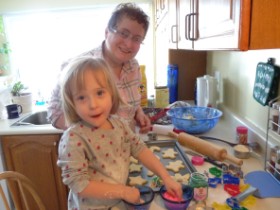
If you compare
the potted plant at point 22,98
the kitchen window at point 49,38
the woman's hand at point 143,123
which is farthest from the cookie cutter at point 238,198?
the kitchen window at point 49,38

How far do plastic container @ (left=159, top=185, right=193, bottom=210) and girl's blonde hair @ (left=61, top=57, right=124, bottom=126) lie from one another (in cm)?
35

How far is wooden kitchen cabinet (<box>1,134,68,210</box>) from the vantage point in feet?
5.74

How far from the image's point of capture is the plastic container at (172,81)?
2.03 metres

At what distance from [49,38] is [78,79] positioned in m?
2.16

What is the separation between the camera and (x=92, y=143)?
2.35 ft

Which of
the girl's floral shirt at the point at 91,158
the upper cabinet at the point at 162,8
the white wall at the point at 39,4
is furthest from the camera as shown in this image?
the white wall at the point at 39,4

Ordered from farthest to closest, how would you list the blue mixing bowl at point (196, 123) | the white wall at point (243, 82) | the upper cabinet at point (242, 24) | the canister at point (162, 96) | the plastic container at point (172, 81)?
the plastic container at point (172, 81)
the canister at point (162, 96)
the blue mixing bowl at point (196, 123)
the white wall at point (243, 82)
the upper cabinet at point (242, 24)

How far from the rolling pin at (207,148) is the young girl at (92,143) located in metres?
0.31

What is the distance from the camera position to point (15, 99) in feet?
6.95

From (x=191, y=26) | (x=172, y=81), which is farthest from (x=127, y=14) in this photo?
(x=172, y=81)

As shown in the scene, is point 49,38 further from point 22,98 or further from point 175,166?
point 175,166

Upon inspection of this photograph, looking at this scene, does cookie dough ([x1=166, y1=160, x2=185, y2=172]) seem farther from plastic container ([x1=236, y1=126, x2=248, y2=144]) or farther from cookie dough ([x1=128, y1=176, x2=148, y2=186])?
plastic container ([x1=236, y1=126, x2=248, y2=144])

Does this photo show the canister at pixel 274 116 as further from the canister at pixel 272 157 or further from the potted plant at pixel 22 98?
the potted plant at pixel 22 98

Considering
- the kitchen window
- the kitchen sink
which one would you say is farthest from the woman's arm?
the kitchen window
